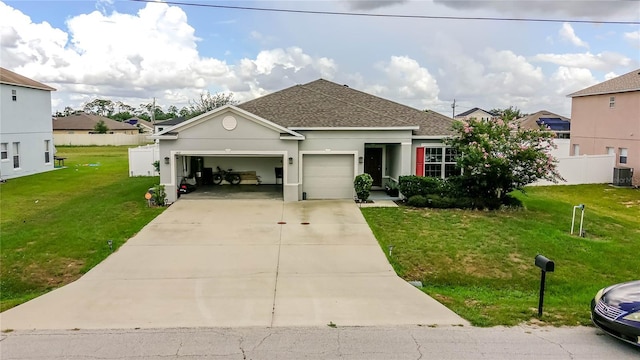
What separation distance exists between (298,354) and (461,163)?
1227 centimetres

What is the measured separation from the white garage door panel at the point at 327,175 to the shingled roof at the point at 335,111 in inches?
55.5

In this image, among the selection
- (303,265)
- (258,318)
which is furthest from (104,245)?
(258,318)

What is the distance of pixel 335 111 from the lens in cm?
2025

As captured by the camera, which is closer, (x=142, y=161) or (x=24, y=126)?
(x=142, y=161)

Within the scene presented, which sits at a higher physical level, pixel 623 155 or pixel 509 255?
pixel 623 155

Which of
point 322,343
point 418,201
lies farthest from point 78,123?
point 322,343

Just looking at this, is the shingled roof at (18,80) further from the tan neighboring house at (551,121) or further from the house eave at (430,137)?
the tan neighboring house at (551,121)

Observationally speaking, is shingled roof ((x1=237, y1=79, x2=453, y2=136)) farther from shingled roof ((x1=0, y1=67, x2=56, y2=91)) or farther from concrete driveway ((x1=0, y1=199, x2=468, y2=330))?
shingled roof ((x1=0, y1=67, x2=56, y2=91))

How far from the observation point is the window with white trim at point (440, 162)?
19.6 meters

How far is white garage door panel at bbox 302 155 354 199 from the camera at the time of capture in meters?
19.1

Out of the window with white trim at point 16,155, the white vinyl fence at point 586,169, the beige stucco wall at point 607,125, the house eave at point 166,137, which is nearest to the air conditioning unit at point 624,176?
the beige stucco wall at point 607,125

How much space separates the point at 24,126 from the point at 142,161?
7.42 meters

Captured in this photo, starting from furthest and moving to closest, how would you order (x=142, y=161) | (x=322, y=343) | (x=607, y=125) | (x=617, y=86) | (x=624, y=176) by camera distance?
(x=607, y=125)
(x=617, y=86)
(x=142, y=161)
(x=624, y=176)
(x=322, y=343)

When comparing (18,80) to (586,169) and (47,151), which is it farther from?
(586,169)
